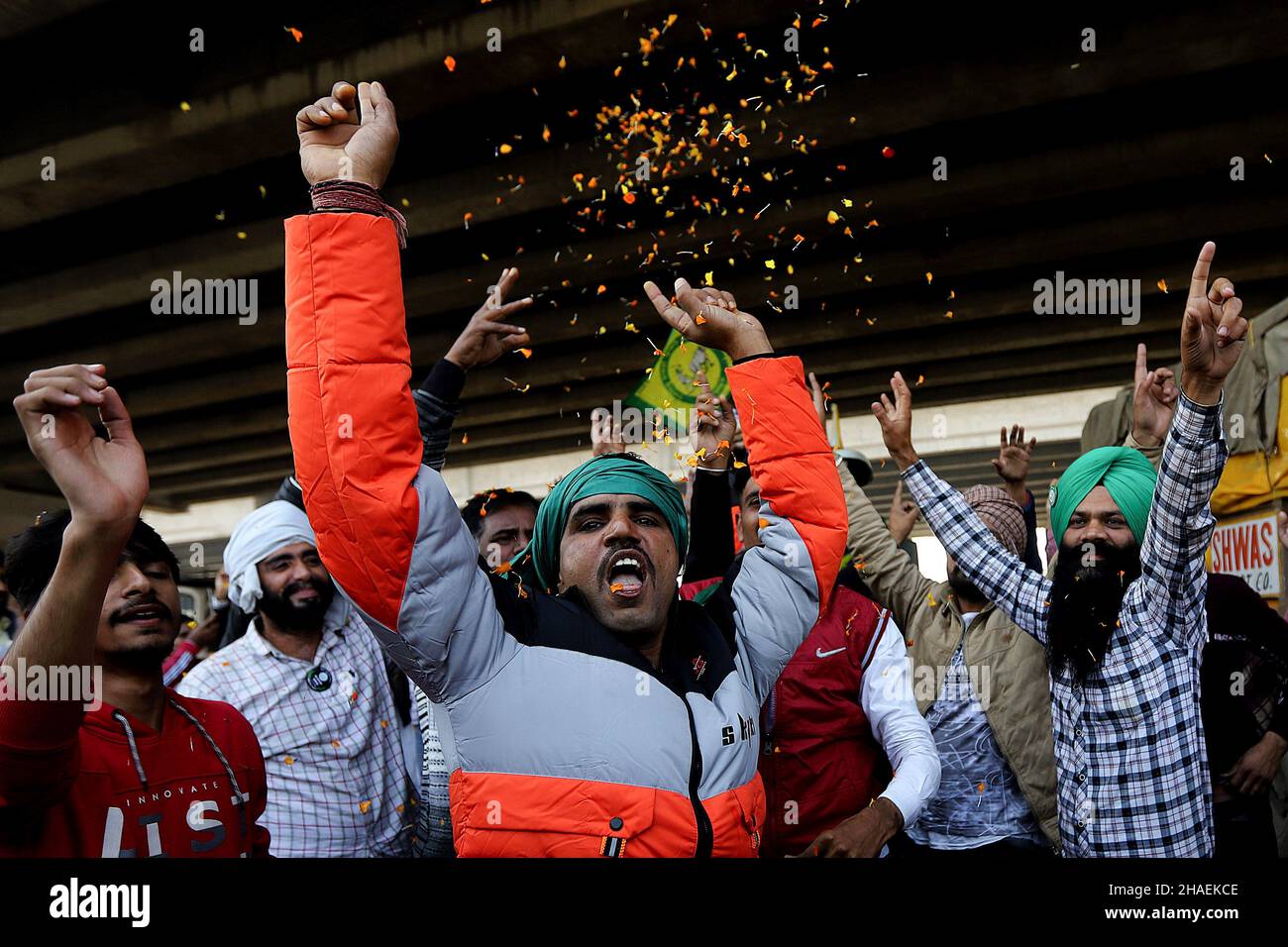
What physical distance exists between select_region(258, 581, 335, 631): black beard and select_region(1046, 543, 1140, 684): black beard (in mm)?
2539

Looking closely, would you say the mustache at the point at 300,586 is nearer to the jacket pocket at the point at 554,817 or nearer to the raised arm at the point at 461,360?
the raised arm at the point at 461,360

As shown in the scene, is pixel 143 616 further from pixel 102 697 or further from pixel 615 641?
pixel 615 641

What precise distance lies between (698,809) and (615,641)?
0.39 meters

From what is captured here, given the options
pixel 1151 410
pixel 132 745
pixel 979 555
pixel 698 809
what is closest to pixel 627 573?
pixel 698 809

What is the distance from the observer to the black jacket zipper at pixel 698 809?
87.1 inches

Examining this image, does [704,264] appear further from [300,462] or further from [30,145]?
[300,462]

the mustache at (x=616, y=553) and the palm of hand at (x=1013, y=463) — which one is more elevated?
the palm of hand at (x=1013, y=463)

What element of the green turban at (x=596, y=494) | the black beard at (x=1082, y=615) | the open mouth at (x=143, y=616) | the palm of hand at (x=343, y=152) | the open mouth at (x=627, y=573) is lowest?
the black beard at (x=1082, y=615)

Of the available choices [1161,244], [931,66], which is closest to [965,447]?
[1161,244]

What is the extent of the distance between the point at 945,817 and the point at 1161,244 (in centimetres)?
815

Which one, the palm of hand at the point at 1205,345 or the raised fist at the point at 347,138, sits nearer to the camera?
the raised fist at the point at 347,138

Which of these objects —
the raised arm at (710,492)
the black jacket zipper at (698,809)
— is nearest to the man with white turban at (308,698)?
the raised arm at (710,492)

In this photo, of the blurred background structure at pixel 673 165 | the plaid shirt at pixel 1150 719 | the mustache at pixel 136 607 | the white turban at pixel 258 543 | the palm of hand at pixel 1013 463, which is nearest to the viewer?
the mustache at pixel 136 607
